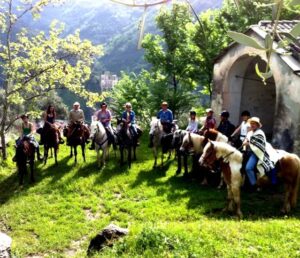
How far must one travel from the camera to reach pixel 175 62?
24953mm

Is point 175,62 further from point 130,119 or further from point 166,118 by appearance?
point 130,119

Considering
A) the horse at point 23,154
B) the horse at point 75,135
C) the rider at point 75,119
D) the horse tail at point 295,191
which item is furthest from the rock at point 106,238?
the rider at point 75,119

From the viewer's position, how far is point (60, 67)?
16.0 meters

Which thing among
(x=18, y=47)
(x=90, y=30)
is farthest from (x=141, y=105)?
(x=90, y=30)

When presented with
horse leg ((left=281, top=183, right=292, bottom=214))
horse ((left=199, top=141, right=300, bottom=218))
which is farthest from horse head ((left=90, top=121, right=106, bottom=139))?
horse leg ((left=281, top=183, right=292, bottom=214))

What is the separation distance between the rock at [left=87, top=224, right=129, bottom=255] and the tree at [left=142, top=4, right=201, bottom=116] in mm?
16335

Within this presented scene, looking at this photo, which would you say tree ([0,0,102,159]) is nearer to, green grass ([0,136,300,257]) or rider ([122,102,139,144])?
rider ([122,102,139,144])

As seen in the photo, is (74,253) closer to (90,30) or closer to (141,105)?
(141,105)

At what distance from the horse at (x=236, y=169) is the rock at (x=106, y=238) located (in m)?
2.68

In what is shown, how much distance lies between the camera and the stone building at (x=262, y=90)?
523 inches

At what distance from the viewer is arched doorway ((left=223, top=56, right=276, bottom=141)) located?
17078 mm

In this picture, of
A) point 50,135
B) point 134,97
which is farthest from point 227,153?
point 134,97

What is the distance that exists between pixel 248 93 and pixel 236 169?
9.69 m

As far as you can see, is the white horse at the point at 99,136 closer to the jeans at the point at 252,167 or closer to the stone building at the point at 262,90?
the stone building at the point at 262,90
